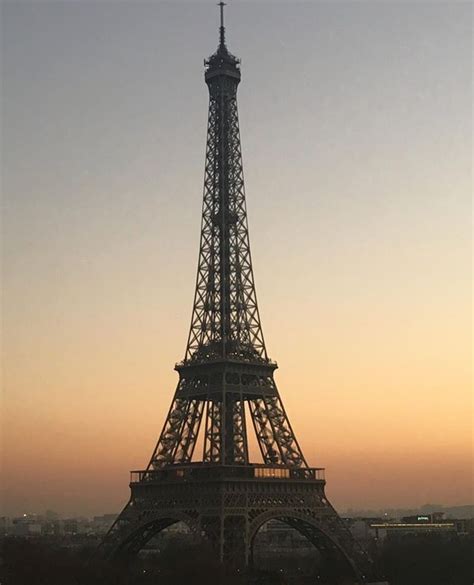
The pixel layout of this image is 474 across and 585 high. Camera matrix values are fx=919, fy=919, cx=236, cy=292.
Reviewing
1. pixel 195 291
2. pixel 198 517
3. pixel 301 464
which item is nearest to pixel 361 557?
pixel 301 464

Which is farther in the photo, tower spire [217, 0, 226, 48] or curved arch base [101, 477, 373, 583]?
tower spire [217, 0, 226, 48]

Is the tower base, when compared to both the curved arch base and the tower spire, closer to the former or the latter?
the curved arch base

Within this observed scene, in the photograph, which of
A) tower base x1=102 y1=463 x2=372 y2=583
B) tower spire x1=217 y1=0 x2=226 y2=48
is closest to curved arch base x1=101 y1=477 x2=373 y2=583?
tower base x1=102 y1=463 x2=372 y2=583

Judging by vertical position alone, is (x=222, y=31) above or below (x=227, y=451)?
Answer: above

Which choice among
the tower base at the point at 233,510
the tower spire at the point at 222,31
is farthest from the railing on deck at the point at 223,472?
the tower spire at the point at 222,31

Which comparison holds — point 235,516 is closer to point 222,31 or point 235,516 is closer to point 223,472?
point 223,472

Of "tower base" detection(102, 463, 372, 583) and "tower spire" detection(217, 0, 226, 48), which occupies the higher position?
"tower spire" detection(217, 0, 226, 48)

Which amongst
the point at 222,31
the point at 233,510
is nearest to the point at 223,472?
the point at 233,510
